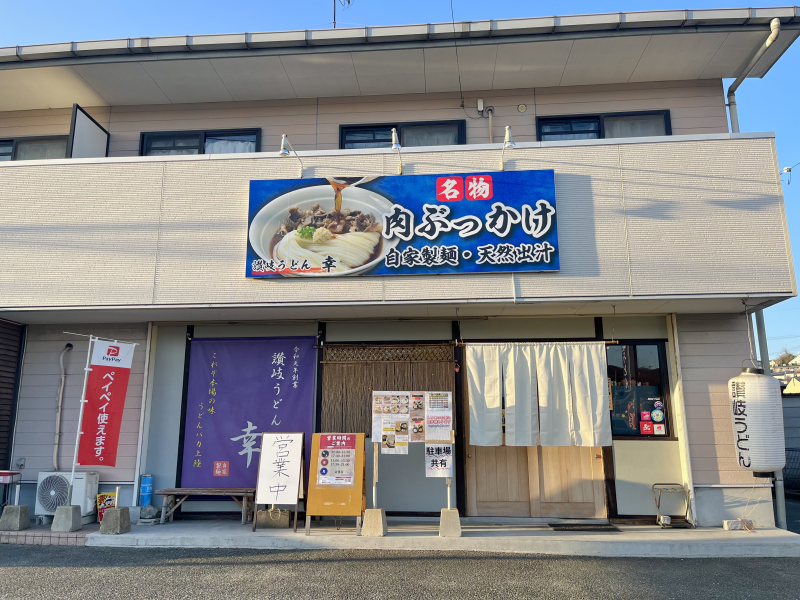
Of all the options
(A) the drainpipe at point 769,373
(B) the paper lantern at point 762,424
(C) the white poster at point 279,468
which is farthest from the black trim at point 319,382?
(A) the drainpipe at point 769,373

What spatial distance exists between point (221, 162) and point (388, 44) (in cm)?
291

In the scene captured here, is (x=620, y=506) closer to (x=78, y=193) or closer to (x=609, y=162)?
(x=609, y=162)

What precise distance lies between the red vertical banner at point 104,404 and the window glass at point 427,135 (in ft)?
17.1

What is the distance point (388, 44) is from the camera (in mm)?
8203

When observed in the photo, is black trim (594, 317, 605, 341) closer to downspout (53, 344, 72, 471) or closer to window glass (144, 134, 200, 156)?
window glass (144, 134, 200, 156)

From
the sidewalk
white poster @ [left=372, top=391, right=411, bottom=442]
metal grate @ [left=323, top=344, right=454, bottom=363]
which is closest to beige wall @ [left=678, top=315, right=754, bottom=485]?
the sidewalk

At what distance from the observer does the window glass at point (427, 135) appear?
9.09 metres

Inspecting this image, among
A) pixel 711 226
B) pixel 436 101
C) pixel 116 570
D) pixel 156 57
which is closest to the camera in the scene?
pixel 116 570

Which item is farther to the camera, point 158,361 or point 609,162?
point 158,361

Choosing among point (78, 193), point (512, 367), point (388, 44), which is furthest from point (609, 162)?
point (78, 193)

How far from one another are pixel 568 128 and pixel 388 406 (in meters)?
5.15

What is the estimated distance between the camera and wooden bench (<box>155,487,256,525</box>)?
7.81 metres

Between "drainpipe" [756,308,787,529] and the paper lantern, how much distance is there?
65 centimetres

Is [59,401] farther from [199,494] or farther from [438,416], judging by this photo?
[438,416]
